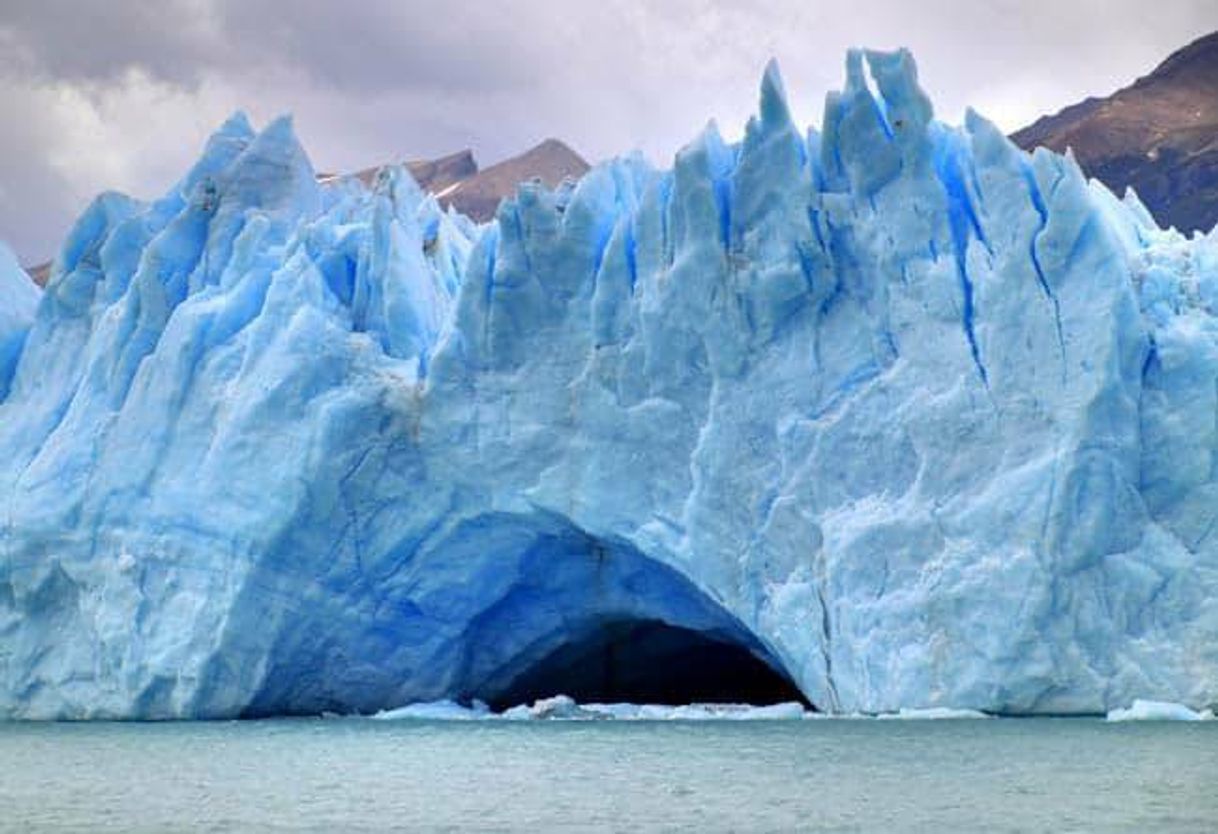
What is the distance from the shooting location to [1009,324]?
742 inches

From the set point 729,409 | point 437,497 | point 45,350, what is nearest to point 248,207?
point 45,350

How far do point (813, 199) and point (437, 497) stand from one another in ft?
19.0

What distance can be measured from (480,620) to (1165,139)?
1498 inches

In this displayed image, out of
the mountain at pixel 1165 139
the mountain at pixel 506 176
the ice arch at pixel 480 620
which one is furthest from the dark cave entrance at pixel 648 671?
the mountain at pixel 506 176

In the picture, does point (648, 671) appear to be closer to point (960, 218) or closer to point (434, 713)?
point (434, 713)

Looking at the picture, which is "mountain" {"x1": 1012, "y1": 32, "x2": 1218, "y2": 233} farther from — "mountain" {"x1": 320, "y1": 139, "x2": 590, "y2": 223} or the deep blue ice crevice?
the deep blue ice crevice

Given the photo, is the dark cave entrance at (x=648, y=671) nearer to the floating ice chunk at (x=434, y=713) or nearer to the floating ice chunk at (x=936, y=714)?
the floating ice chunk at (x=434, y=713)

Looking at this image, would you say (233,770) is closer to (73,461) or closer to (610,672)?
(73,461)

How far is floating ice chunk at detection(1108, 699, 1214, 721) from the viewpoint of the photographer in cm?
1755

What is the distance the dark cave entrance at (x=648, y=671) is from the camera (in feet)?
79.2

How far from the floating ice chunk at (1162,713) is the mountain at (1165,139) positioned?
33.7 m

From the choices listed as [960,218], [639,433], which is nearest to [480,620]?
[639,433]

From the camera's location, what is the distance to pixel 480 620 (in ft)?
74.4

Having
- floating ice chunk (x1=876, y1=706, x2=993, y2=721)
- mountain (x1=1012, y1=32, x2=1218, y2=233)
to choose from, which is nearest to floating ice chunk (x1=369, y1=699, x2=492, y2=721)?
floating ice chunk (x1=876, y1=706, x2=993, y2=721)
